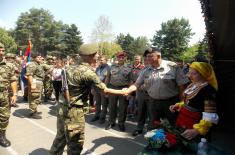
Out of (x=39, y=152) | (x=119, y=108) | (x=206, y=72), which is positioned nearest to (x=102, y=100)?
(x=119, y=108)

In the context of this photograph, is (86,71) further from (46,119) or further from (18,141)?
(46,119)

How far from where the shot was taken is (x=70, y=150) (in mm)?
4352

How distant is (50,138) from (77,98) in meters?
2.84

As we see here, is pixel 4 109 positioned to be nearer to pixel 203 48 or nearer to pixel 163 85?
pixel 163 85

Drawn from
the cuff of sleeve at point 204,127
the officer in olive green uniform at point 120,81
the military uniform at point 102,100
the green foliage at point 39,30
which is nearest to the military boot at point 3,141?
the officer in olive green uniform at point 120,81

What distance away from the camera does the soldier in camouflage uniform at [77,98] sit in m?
4.22

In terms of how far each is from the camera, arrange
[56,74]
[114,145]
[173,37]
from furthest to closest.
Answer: [173,37], [56,74], [114,145]

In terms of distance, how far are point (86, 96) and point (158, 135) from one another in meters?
1.66

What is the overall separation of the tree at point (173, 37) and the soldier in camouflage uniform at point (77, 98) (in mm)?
57868

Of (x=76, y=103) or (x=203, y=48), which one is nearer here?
(x=76, y=103)

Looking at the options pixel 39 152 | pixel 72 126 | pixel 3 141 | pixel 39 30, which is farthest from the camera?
pixel 39 30

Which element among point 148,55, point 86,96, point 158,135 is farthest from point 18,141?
point 158,135

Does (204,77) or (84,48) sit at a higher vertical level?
(84,48)

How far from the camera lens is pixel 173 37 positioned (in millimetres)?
66750
